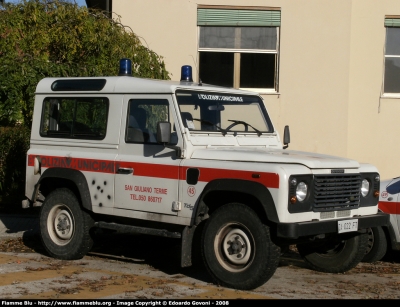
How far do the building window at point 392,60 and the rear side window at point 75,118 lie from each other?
818 centimetres

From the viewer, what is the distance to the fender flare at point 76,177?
339 inches

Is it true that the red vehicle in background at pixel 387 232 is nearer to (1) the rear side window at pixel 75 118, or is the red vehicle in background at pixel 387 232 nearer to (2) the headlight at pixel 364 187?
(2) the headlight at pixel 364 187

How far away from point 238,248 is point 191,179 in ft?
3.07

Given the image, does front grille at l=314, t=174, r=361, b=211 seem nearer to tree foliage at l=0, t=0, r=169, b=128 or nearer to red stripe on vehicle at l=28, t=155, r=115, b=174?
red stripe on vehicle at l=28, t=155, r=115, b=174

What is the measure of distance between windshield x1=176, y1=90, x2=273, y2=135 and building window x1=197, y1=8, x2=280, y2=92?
5.79 meters

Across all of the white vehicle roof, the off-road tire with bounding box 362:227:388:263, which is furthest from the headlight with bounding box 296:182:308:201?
the off-road tire with bounding box 362:227:388:263

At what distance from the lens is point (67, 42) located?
40.9 ft

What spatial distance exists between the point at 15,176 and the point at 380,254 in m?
6.94

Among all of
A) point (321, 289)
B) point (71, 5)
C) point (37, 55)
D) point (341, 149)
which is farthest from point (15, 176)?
point (321, 289)

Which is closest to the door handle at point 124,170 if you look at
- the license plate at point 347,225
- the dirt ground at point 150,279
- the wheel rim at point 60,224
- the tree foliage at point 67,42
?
the wheel rim at point 60,224

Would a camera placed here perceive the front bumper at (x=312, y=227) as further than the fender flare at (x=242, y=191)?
No

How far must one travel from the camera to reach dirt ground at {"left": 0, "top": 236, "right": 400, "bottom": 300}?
7070 mm

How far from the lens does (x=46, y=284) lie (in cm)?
741

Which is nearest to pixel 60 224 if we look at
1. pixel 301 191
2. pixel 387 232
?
pixel 301 191
